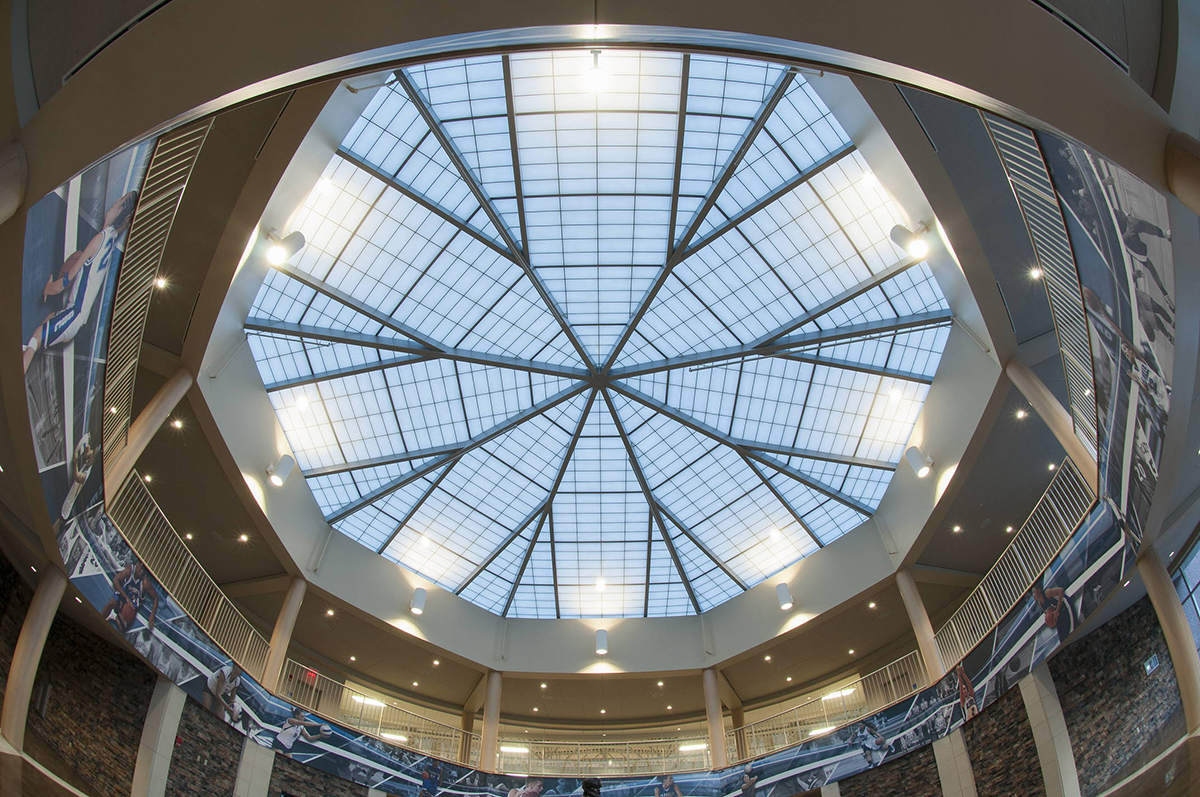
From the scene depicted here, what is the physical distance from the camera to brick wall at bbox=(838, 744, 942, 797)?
963 inches

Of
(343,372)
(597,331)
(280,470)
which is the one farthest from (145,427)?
(597,331)

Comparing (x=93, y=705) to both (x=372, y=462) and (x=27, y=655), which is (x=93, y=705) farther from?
(x=372, y=462)

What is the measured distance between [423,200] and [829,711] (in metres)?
29.9

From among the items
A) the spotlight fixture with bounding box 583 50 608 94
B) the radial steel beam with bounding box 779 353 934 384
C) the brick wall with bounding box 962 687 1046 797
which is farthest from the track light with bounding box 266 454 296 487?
the brick wall with bounding box 962 687 1046 797

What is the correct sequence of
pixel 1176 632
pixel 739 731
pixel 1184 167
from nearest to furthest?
pixel 1184 167 < pixel 1176 632 < pixel 739 731

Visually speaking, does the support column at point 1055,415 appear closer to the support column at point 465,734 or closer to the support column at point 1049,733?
the support column at point 1049,733

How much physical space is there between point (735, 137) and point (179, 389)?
18.1 meters

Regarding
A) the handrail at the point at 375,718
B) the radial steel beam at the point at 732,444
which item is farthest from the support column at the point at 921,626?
the handrail at the point at 375,718

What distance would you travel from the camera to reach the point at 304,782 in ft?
83.0

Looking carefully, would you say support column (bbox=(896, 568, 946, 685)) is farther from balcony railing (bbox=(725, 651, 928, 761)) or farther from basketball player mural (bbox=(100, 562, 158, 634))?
basketball player mural (bbox=(100, 562, 158, 634))

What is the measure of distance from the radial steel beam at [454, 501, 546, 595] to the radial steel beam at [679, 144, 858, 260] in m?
14.6

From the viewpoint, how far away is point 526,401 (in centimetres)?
3005

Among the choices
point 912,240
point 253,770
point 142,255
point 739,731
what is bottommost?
point 253,770

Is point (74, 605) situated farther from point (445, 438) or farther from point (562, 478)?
point (562, 478)
